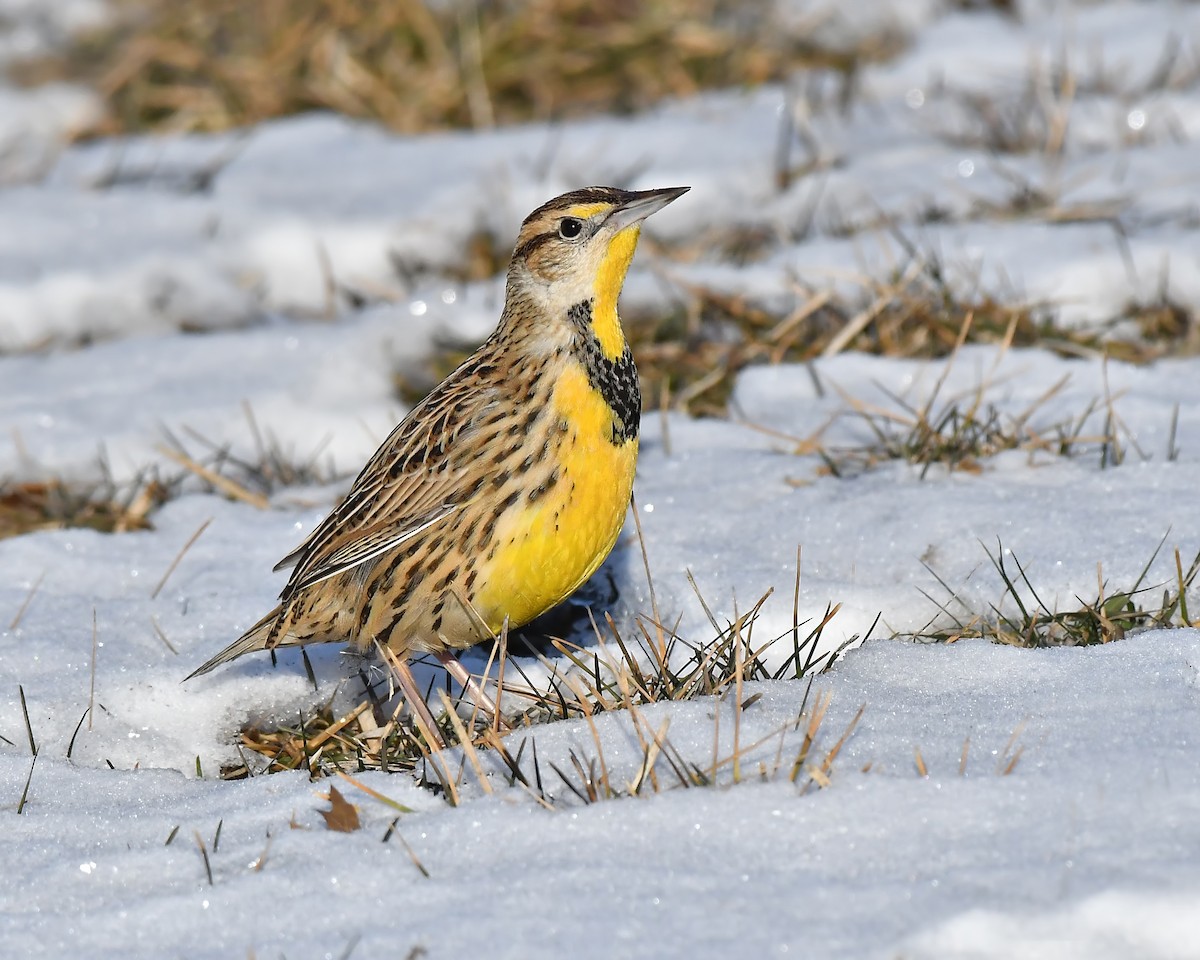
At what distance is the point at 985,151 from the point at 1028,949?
676 cm

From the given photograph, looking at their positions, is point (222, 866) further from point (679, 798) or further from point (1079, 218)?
point (1079, 218)

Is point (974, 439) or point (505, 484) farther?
point (974, 439)

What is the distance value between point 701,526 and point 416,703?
165 cm

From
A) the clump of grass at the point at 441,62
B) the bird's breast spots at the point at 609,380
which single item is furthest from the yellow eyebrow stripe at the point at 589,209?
the clump of grass at the point at 441,62

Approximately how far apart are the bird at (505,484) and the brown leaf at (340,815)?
60 cm

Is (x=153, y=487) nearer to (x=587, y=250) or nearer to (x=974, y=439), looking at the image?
(x=587, y=250)

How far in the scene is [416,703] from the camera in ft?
14.4

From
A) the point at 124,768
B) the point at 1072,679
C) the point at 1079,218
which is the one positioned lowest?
the point at 124,768

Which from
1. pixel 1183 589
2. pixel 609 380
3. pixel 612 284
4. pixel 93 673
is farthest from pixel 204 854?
pixel 1183 589

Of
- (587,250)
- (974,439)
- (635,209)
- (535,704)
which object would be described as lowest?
(535,704)

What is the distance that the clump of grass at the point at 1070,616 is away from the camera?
4590mm

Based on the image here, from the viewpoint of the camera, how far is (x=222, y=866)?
12.3 feet

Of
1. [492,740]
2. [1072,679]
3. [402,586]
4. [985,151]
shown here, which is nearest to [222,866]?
[492,740]

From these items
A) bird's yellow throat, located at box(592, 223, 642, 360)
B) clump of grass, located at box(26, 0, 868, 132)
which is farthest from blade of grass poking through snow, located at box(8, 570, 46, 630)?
clump of grass, located at box(26, 0, 868, 132)
